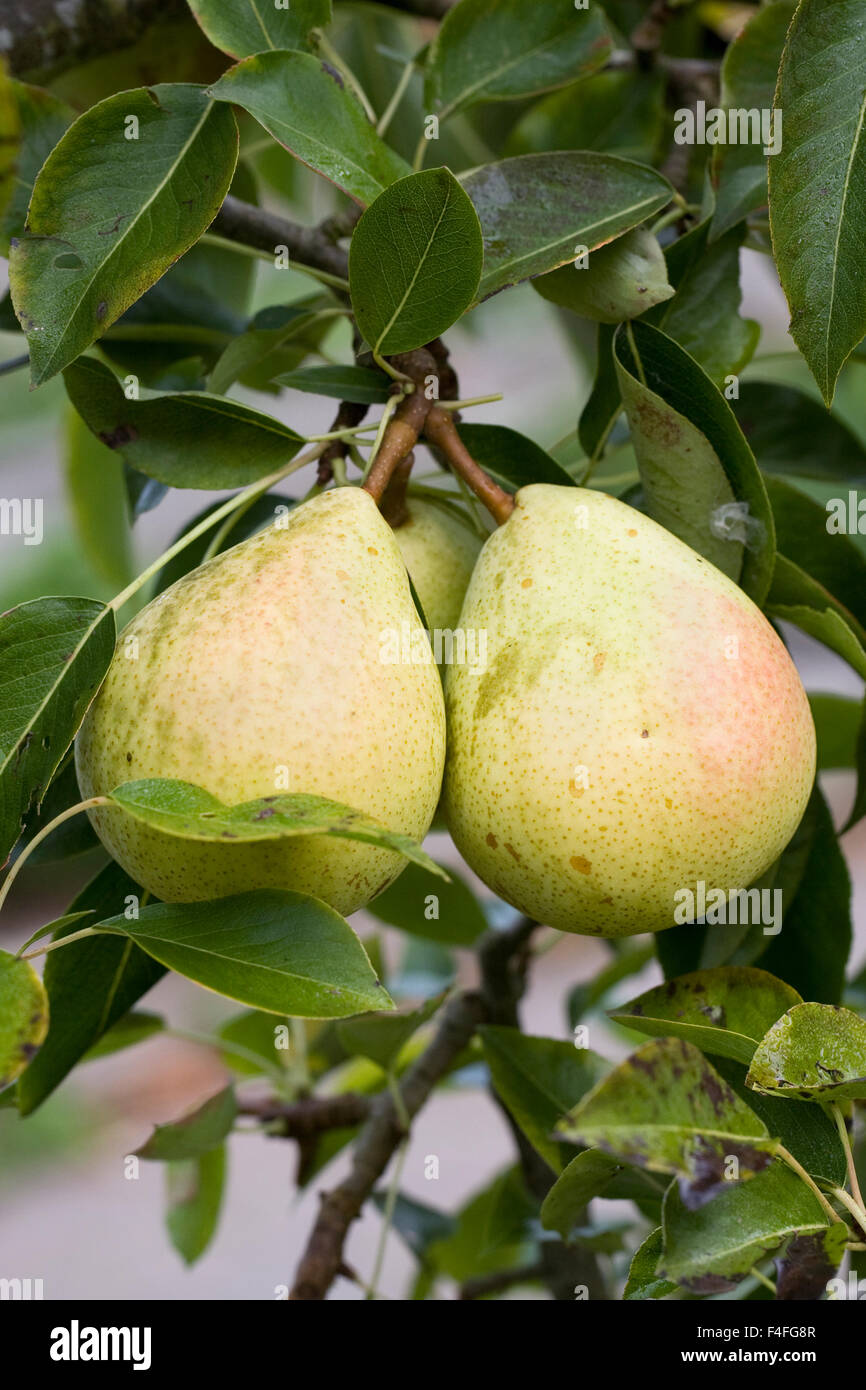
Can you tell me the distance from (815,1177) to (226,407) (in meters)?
0.39

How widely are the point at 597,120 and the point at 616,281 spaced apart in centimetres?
39

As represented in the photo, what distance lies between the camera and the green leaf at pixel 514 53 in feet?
2.32

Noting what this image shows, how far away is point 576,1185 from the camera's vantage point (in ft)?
1.69

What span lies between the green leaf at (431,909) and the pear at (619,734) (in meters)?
0.36

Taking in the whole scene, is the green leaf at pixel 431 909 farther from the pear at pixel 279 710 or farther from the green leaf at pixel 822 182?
the green leaf at pixel 822 182

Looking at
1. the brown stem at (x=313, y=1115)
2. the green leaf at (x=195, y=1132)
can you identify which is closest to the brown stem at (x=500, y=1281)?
the brown stem at (x=313, y=1115)

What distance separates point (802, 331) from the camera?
50 centimetres

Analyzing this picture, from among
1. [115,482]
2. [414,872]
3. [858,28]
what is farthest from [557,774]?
[115,482]

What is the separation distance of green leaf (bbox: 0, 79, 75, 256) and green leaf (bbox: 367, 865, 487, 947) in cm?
47

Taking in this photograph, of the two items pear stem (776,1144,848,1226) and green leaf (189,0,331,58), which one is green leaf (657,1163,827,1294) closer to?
pear stem (776,1144,848,1226)

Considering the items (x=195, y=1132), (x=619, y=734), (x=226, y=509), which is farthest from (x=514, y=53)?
(x=195, y=1132)

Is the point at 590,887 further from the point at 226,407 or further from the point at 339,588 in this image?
the point at 226,407

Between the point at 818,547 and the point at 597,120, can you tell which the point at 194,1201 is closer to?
the point at 818,547

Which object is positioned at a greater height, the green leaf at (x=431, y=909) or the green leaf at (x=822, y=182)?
the green leaf at (x=822, y=182)
